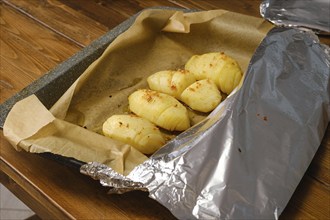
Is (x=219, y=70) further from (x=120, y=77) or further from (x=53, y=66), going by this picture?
(x=53, y=66)

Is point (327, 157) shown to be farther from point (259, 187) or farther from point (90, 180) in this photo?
point (90, 180)

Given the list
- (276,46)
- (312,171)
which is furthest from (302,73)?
(312,171)

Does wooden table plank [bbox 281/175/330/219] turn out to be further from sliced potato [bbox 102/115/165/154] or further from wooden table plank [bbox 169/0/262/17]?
wooden table plank [bbox 169/0/262/17]

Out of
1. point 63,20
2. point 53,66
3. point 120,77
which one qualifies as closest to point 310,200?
point 120,77

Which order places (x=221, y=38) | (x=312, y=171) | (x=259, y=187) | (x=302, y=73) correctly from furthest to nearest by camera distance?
(x=221, y=38)
(x=302, y=73)
(x=312, y=171)
(x=259, y=187)

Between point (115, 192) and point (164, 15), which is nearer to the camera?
point (115, 192)

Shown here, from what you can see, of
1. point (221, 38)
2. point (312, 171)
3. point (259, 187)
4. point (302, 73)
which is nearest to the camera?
point (259, 187)

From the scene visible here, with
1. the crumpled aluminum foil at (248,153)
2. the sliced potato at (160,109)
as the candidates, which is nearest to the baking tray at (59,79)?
the sliced potato at (160,109)

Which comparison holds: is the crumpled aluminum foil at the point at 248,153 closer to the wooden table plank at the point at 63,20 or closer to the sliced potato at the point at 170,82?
the sliced potato at the point at 170,82
